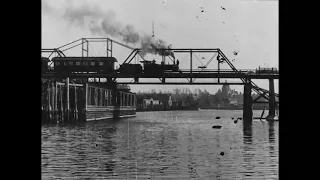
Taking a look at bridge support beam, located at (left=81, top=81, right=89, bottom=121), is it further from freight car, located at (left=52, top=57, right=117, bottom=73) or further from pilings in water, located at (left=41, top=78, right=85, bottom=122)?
freight car, located at (left=52, top=57, right=117, bottom=73)

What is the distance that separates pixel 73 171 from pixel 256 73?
7603cm

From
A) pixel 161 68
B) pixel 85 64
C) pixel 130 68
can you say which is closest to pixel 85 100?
pixel 85 64

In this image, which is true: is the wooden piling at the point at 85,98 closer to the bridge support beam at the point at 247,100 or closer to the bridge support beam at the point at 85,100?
the bridge support beam at the point at 85,100

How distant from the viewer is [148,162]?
27781 millimetres

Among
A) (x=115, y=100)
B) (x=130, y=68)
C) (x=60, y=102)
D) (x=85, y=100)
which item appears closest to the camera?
(x=60, y=102)

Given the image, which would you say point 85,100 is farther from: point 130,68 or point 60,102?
point 130,68

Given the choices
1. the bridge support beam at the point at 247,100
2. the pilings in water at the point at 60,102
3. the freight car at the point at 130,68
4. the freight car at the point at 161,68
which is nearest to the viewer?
the pilings in water at the point at 60,102

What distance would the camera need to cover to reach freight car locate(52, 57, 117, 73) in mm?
103312

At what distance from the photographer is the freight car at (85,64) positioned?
339 feet

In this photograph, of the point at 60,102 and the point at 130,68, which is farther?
the point at 130,68

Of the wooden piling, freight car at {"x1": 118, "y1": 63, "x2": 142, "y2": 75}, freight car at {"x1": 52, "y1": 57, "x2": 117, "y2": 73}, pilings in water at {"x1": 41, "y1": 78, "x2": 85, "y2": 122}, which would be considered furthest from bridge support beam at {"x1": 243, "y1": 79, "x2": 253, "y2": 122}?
pilings in water at {"x1": 41, "y1": 78, "x2": 85, "y2": 122}

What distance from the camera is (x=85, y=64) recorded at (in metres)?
104

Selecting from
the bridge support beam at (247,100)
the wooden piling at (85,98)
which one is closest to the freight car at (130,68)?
the wooden piling at (85,98)
